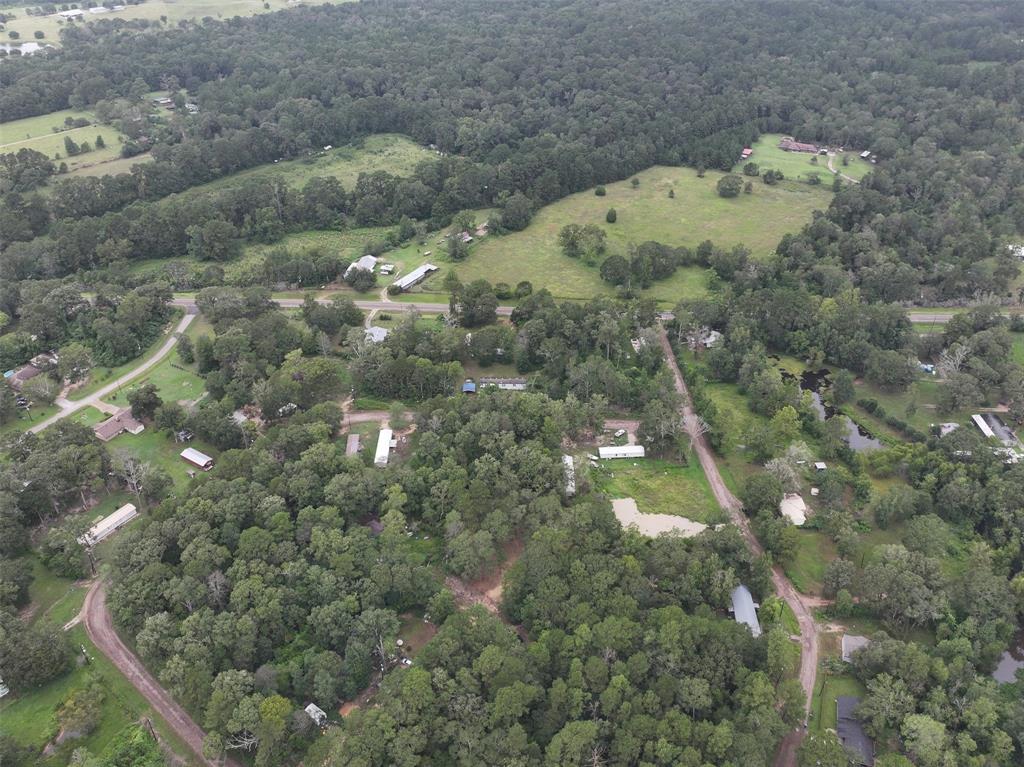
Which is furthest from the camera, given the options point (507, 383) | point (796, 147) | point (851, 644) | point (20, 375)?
point (796, 147)

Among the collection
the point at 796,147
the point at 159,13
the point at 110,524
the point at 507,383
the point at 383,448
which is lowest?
the point at 110,524

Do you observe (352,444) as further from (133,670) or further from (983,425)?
(983,425)

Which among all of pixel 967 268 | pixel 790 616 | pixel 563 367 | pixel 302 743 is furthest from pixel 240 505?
pixel 967 268

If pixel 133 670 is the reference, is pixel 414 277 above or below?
above

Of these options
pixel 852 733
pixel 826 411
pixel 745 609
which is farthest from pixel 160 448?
pixel 826 411

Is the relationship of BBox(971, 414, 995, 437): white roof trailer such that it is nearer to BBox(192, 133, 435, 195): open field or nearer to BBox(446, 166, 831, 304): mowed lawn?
BBox(446, 166, 831, 304): mowed lawn

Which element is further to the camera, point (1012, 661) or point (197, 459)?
point (197, 459)

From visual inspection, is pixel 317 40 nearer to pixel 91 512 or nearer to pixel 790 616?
pixel 91 512
